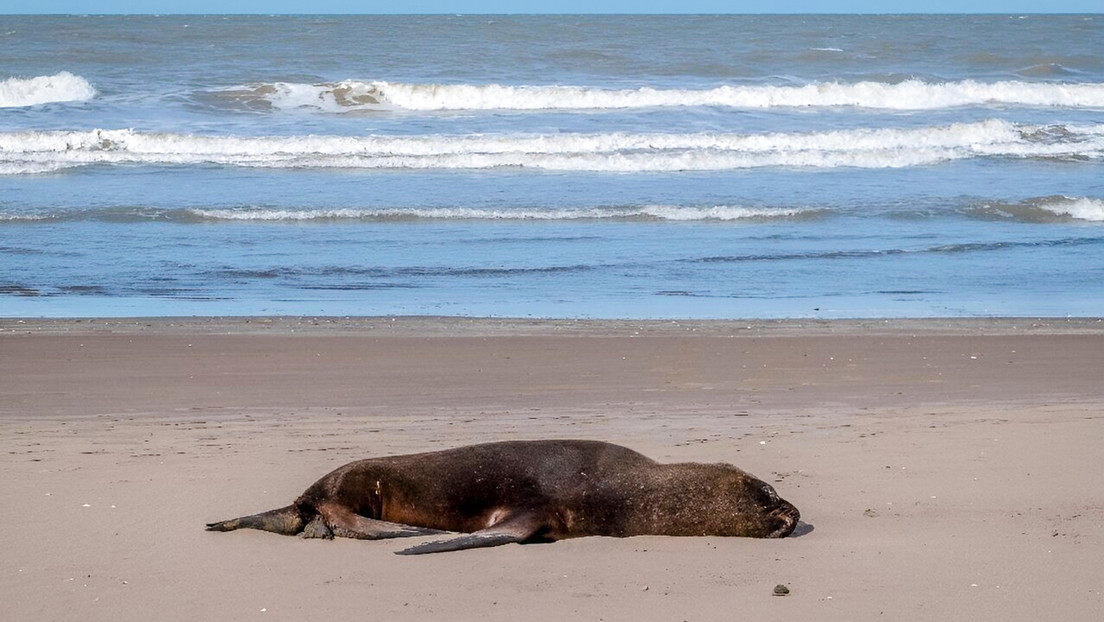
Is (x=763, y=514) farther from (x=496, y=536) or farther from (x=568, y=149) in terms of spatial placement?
(x=568, y=149)

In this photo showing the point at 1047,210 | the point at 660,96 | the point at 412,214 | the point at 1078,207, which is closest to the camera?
the point at 412,214

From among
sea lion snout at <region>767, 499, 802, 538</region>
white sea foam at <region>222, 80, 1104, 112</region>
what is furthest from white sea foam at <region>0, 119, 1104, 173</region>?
sea lion snout at <region>767, 499, 802, 538</region>

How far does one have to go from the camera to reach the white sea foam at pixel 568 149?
858 inches

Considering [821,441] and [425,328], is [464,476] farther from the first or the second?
[425,328]

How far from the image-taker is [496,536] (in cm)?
421

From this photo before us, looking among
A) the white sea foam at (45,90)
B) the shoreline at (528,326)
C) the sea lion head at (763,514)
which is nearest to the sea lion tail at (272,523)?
the sea lion head at (763,514)

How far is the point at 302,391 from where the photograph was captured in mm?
7324

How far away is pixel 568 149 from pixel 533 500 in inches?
774

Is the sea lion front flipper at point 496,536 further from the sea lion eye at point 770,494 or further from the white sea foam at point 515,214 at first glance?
the white sea foam at point 515,214

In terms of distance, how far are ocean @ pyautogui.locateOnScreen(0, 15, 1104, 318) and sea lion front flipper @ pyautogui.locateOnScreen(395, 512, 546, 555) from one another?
593cm

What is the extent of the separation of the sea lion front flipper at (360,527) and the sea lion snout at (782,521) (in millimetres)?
1139

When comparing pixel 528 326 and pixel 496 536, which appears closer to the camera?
pixel 496 536

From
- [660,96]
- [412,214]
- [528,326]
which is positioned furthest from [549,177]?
[660,96]

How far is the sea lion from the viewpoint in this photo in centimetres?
439
